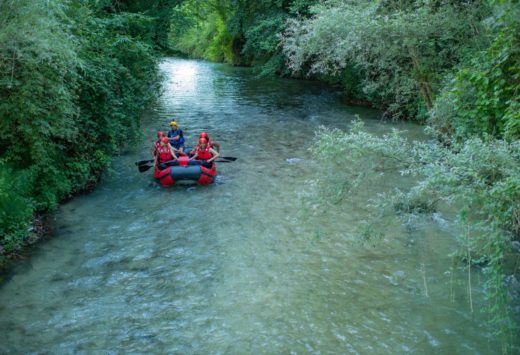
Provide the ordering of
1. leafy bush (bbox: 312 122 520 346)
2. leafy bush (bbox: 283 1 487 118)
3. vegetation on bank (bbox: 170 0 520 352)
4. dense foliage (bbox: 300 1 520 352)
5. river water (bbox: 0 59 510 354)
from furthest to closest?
leafy bush (bbox: 283 1 487 118), river water (bbox: 0 59 510 354), vegetation on bank (bbox: 170 0 520 352), dense foliage (bbox: 300 1 520 352), leafy bush (bbox: 312 122 520 346)

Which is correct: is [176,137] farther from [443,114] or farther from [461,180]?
[461,180]

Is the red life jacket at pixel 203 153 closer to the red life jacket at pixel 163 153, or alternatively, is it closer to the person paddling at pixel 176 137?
the red life jacket at pixel 163 153

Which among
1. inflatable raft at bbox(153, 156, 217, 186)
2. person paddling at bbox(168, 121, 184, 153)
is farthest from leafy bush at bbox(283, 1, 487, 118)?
inflatable raft at bbox(153, 156, 217, 186)

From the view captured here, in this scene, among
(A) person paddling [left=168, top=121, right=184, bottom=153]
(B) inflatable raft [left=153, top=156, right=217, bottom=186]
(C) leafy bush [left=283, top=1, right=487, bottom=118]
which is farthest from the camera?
(A) person paddling [left=168, top=121, right=184, bottom=153]

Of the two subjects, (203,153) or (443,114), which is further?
Result: (203,153)

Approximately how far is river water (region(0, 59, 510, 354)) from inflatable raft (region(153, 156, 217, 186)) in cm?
24

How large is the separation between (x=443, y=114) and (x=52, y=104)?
857 centimetres

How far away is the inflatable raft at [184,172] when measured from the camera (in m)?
11.2

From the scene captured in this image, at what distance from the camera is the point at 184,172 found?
36.9 feet

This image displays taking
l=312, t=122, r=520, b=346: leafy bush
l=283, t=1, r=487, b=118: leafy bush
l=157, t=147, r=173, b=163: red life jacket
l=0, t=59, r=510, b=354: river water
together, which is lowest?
l=0, t=59, r=510, b=354: river water

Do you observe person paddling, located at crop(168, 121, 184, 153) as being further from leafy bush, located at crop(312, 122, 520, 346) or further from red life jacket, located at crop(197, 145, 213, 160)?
leafy bush, located at crop(312, 122, 520, 346)

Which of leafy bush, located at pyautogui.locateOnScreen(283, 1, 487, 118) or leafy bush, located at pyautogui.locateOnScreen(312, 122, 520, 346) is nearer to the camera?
leafy bush, located at pyautogui.locateOnScreen(312, 122, 520, 346)

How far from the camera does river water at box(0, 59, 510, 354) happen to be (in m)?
5.88

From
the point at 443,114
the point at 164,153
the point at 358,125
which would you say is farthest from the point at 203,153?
the point at 358,125
